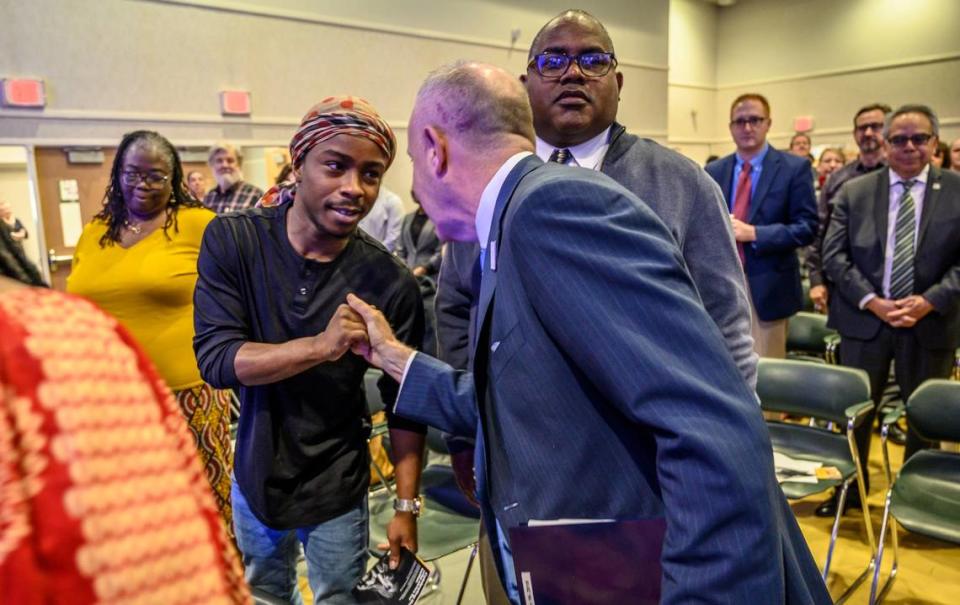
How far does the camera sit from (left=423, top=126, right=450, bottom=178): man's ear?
131 centimetres

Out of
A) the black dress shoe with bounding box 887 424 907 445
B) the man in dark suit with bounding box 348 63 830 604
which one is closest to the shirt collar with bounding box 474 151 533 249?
the man in dark suit with bounding box 348 63 830 604

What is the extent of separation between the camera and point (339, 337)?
5.06 feet

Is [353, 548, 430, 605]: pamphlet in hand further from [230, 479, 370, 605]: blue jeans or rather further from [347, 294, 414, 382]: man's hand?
[347, 294, 414, 382]: man's hand

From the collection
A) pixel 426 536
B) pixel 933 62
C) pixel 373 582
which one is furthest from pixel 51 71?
pixel 933 62

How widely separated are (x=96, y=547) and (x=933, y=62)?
1345cm

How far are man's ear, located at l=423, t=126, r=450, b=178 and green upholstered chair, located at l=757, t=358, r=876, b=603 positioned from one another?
2497 millimetres

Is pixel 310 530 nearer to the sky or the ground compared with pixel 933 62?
nearer to the ground

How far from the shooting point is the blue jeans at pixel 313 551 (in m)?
1.77

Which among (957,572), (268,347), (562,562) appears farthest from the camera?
(957,572)

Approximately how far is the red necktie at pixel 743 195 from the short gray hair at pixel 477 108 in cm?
350

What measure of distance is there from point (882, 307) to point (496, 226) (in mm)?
3489

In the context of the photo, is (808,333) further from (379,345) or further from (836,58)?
(836,58)

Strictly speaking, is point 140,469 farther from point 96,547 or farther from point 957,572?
point 957,572

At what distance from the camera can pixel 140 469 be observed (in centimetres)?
56
